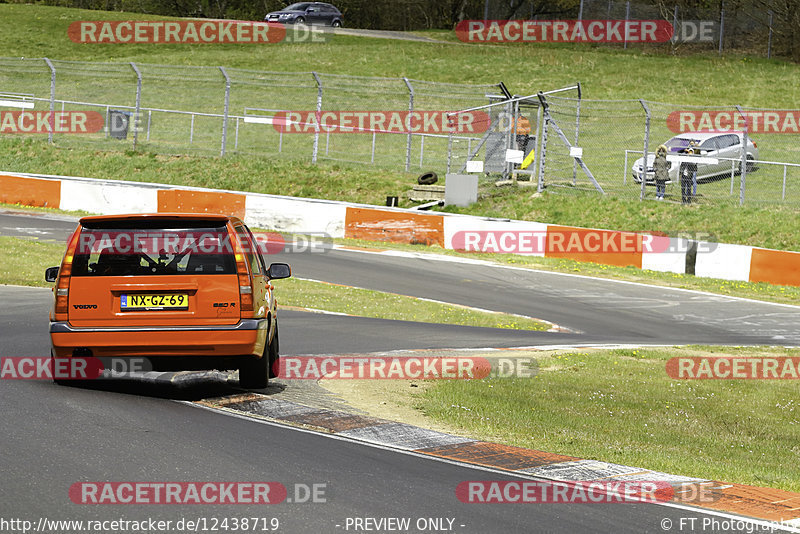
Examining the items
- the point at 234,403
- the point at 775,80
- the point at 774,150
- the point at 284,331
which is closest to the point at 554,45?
the point at 775,80

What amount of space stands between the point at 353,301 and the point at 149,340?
888 centimetres

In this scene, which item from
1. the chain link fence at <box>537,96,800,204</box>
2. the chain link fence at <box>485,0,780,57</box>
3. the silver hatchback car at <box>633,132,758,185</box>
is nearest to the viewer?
the chain link fence at <box>537,96,800,204</box>

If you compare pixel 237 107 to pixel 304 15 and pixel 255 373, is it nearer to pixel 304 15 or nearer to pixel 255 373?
pixel 304 15

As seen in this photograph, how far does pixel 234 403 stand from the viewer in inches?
333

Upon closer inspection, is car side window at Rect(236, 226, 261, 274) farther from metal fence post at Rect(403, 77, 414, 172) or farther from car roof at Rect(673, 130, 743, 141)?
car roof at Rect(673, 130, 743, 141)

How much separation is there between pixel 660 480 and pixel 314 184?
23339 millimetres

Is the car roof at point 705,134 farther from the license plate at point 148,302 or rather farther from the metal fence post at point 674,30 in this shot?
the license plate at point 148,302

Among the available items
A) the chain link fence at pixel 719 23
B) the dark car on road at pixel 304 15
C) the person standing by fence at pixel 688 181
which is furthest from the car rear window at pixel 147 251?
the dark car on road at pixel 304 15

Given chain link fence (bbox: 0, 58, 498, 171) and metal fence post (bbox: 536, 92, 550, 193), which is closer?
metal fence post (bbox: 536, 92, 550, 193)

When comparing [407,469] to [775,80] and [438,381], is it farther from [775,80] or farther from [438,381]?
[775,80]

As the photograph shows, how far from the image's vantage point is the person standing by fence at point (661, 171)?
83.5ft

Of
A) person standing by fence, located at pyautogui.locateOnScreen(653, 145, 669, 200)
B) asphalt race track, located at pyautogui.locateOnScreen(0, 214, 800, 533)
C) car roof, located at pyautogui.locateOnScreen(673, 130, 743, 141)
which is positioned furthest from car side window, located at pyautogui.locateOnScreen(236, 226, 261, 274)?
car roof, located at pyautogui.locateOnScreen(673, 130, 743, 141)

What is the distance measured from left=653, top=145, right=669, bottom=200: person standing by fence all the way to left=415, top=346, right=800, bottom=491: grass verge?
13.3 metres

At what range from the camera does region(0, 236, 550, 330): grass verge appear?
52.4ft
